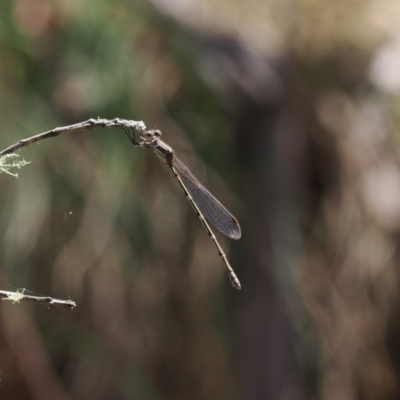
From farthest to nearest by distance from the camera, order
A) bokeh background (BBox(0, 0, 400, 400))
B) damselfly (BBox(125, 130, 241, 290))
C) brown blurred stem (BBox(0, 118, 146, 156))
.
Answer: bokeh background (BBox(0, 0, 400, 400))
damselfly (BBox(125, 130, 241, 290))
brown blurred stem (BBox(0, 118, 146, 156))

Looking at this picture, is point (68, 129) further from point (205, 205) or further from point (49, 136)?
point (205, 205)

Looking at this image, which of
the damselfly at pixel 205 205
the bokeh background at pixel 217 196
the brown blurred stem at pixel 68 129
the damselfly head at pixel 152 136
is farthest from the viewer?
the bokeh background at pixel 217 196

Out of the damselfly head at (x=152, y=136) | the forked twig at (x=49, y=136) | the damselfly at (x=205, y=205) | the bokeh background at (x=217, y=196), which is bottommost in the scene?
the forked twig at (x=49, y=136)

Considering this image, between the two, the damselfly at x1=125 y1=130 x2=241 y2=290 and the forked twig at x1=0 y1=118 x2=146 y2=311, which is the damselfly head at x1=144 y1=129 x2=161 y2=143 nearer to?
the damselfly at x1=125 y1=130 x2=241 y2=290

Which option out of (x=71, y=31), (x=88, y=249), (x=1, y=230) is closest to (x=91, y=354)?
(x=88, y=249)

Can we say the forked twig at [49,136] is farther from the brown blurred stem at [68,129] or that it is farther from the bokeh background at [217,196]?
the bokeh background at [217,196]

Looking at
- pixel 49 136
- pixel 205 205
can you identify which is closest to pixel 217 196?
pixel 205 205

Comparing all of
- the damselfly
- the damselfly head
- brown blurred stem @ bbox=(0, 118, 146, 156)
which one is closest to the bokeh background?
the damselfly

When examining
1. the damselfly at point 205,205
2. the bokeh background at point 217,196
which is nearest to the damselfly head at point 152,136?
the damselfly at point 205,205
